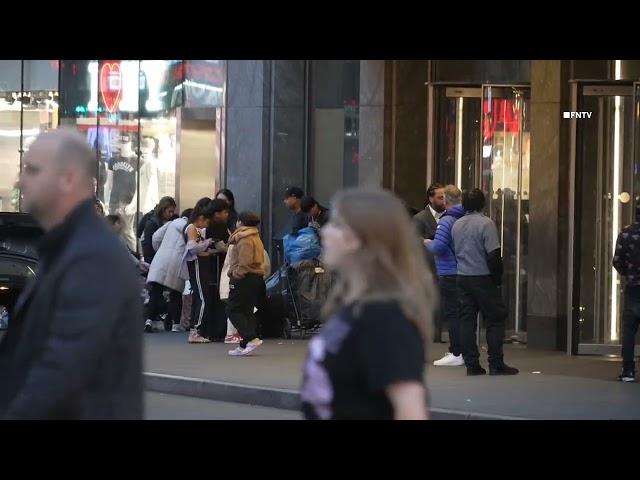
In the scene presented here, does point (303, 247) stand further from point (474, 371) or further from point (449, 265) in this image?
point (474, 371)

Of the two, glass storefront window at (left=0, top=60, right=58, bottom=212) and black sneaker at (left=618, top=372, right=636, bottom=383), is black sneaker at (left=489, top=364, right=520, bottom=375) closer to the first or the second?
black sneaker at (left=618, top=372, right=636, bottom=383)

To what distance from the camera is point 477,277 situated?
45.9ft

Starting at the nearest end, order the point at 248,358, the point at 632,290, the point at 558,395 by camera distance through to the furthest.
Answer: the point at 558,395 < the point at 632,290 < the point at 248,358

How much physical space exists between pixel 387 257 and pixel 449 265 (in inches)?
431

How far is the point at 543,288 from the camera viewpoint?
1638 cm

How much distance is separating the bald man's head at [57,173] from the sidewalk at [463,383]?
756 centimetres

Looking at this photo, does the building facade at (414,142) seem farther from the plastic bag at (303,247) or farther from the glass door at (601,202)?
the plastic bag at (303,247)

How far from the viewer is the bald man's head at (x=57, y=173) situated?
3980 millimetres

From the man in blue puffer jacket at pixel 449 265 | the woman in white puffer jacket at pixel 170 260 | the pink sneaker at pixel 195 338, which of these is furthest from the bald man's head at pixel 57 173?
the woman in white puffer jacket at pixel 170 260

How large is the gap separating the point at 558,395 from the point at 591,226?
410 centimetres

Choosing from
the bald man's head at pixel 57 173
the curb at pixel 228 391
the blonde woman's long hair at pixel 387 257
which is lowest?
the curb at pixel 228 391

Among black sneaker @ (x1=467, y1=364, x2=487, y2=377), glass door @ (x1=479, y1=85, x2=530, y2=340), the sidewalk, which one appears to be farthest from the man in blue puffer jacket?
glass door @ (x1=479, y1=85, x2=530, y2=340)
